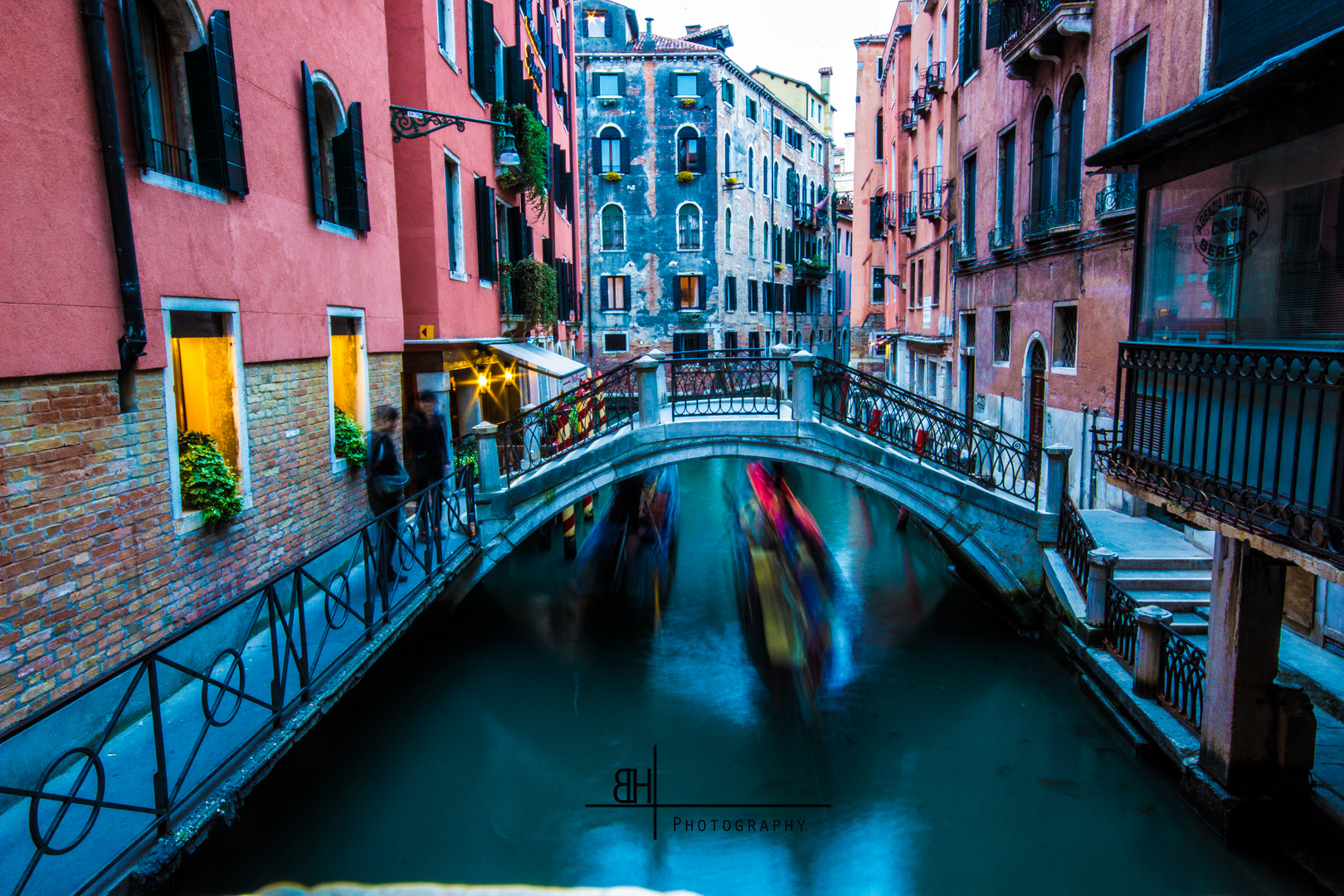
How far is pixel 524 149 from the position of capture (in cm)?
1338

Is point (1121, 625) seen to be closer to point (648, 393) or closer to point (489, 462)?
point (648, 393)

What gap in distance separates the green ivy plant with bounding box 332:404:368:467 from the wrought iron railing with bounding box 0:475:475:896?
139cm

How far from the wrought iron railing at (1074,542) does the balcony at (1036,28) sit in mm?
6247

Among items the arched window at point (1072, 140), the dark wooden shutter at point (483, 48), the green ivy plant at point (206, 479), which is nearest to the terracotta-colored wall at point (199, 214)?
the green ivy plant at point (206, 479)

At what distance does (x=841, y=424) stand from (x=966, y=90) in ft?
30.7

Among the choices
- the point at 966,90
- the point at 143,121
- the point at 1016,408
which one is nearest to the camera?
the point at 143,121

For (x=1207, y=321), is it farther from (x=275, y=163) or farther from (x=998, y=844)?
(x=275, y=163)

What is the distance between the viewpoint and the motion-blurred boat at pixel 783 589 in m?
9.83

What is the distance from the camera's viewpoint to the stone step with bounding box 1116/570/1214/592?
8539 millimetres

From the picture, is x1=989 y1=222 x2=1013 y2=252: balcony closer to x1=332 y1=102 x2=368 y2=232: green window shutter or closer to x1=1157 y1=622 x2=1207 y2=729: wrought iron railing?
x1=1157 y1=622 x2=1207 y2=729: wrought iron railing

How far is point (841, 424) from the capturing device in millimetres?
10500

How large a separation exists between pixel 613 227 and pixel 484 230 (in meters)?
22.2

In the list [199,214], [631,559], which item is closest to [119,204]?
[199,214]

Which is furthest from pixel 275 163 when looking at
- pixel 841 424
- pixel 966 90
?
pixel 966 90
